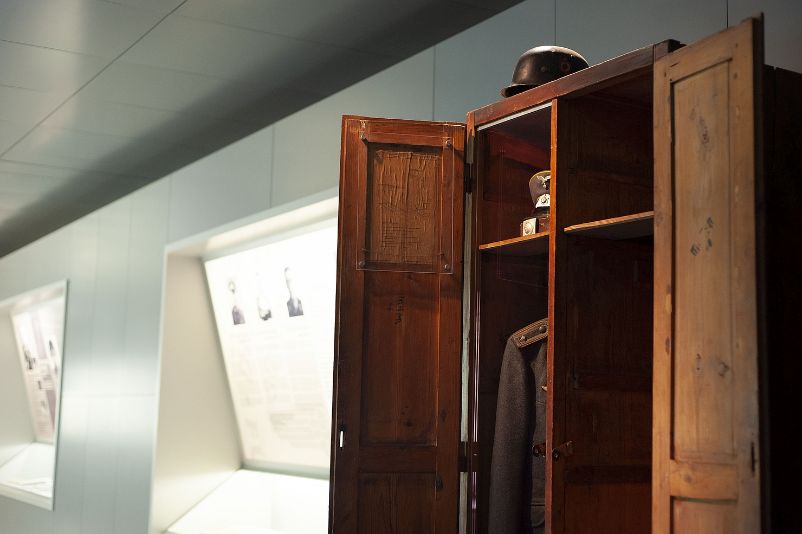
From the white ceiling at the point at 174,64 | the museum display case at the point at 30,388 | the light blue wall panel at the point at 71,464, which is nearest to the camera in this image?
the white ceiling at the point at 174,64

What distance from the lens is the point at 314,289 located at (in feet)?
19.4

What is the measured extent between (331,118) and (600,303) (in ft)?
8.48

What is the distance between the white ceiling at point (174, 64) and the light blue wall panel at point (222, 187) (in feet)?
0.67

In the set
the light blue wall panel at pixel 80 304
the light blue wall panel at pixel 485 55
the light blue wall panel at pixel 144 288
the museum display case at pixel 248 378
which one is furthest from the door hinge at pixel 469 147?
the light blue wall panel at pixel 80 304

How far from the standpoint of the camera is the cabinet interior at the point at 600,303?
3.00 meters

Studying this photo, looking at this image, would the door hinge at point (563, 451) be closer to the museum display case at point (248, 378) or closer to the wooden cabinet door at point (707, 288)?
the wooden cabinet door at point (707, 288)

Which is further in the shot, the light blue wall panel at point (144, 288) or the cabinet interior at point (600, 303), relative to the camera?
the light blue wall panel at point (144, 288)

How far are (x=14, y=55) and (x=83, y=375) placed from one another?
3811 mm

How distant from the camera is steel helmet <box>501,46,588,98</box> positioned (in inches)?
128

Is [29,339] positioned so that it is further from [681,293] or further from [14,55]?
[681,293]

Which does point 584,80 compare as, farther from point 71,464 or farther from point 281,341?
point 71,464

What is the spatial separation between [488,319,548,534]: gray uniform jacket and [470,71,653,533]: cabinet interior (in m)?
0.17

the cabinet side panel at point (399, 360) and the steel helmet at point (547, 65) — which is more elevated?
the steel helmet at point (547, 65)

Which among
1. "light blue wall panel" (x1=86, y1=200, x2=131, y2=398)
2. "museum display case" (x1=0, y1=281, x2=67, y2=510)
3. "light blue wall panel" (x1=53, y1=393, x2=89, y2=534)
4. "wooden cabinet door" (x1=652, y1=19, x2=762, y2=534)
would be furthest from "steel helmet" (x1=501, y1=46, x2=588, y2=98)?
"museum display case" (x1=0, y1=281, x2=67, y2=510)
